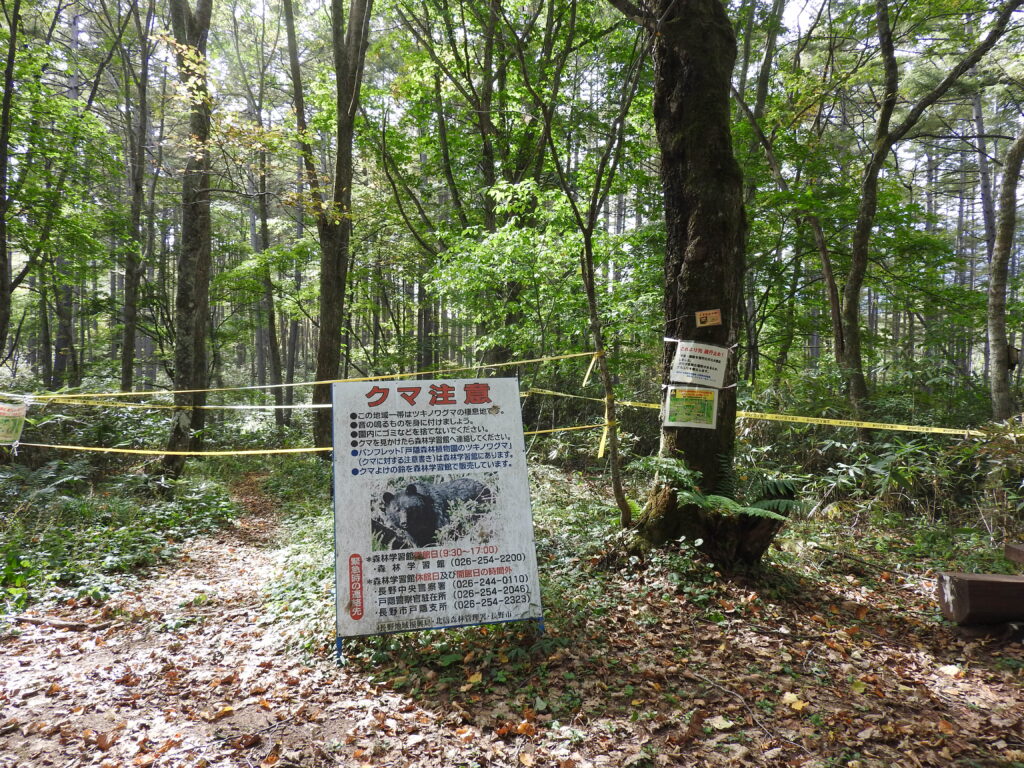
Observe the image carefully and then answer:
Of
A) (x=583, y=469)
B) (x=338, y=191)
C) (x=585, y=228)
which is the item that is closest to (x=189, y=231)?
(x=338, y=191)

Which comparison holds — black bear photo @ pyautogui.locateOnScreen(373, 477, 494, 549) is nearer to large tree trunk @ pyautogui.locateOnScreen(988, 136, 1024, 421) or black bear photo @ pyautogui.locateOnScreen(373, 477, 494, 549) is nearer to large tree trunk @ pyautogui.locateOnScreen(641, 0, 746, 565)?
large tree trunk @ pyautogui.locateOnScreen(641, 0, 746, 565)

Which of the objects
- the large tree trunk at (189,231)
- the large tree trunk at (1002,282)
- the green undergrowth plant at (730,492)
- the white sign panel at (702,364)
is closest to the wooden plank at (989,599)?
the green undergrowth plant at (730,492)

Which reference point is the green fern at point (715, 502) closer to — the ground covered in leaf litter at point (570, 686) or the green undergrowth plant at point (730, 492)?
the green undergrowth plant at point (730, 492)

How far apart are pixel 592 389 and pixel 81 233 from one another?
9.40 meters

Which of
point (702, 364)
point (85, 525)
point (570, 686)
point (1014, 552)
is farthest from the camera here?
point (85, 525)

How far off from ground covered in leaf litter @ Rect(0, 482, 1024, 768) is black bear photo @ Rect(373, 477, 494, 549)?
705 millimetres

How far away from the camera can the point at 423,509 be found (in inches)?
134

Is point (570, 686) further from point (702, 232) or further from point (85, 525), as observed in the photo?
point (85, 525)

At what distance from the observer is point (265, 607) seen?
4.22 m

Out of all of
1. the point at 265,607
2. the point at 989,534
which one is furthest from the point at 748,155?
the point at 265,607

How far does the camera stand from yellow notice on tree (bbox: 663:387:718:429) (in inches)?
163

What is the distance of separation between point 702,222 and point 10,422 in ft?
22.9

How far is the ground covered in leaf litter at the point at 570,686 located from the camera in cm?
248

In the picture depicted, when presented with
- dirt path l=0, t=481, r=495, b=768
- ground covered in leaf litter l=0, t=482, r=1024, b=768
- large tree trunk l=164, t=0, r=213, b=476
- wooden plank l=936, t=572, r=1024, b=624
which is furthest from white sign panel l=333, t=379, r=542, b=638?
large tree trunk l=164, t=0, r=213, b=476
